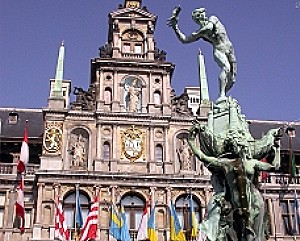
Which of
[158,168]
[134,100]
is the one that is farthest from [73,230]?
[134,100]

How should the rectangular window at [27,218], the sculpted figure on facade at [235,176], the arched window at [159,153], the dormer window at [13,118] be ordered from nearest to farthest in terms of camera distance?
the sculpted figure on facade at [235,176] < the rectangular window at [27,218] < the arched window at [159,153] < the dormer window at [13,118]

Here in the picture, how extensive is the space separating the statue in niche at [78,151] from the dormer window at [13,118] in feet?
18.3

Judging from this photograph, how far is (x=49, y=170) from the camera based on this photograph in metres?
26.1

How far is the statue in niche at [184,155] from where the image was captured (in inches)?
1101

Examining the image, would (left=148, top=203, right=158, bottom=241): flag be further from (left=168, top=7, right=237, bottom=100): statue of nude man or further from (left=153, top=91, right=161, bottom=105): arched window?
(left=168, top=7, right=237, bottom=100): statue of nude man

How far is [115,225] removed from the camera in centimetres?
2420

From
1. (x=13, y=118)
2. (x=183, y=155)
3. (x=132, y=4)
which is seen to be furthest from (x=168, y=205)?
(x=132, y=4)

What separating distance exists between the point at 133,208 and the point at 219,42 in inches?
690

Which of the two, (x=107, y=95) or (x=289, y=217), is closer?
(x=289, y=217)

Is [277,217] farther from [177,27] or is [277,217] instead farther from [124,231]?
[177,27]

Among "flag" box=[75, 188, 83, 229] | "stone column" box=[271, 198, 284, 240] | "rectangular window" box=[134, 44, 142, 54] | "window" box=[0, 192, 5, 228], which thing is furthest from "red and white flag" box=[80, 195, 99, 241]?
"rectangular window" box=[134, 44, 142, 54]

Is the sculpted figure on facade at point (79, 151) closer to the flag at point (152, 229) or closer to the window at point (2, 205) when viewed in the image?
the window at point (2, 205)

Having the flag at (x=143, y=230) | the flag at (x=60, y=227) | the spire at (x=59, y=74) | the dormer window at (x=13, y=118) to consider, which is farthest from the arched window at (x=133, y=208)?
the dormer window at (x=13, y=118)

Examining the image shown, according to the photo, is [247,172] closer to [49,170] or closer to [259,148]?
[259,148]
